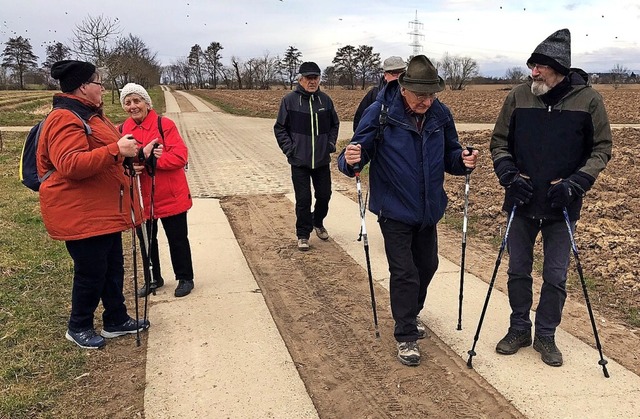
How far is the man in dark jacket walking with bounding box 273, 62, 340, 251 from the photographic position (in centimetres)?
636

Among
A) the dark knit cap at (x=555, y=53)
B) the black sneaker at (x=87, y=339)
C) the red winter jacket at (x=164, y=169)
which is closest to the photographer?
the dark knit cap at (x=555, y=53)

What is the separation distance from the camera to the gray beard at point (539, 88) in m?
3.55

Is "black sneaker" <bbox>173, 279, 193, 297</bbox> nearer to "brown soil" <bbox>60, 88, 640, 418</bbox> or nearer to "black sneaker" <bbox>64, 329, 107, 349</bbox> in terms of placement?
"brown soil" <bbox>60, 88, 640, 418</bbox>

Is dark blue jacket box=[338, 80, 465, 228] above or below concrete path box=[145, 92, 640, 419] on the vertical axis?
above

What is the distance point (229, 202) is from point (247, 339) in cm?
515

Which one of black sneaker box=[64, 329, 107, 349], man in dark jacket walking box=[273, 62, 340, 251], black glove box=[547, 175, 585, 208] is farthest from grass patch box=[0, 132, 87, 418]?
black glove box=[547, 175, 585, 208]

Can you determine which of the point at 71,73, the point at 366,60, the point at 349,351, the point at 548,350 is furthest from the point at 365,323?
the point at 366,60

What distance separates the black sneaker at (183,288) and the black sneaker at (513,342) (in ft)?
9.54

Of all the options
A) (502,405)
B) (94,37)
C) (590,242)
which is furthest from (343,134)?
(94,37)

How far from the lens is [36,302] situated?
4.93 m

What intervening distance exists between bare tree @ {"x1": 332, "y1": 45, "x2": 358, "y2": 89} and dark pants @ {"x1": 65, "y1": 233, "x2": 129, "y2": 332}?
281 feet

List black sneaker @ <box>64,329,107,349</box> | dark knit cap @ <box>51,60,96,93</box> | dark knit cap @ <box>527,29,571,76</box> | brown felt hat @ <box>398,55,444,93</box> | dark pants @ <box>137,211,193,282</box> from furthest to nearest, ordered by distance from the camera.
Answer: dark pants @ <box>137,211,193,282</box>
black sneaker @ <box>64,329,107,349</box>
dark knit cap @ <box>51,60,96,93</box>
brown felt hat @ <box>398,55,444,93</box>
dark knit cap @ <box>527,29,571,76</box>

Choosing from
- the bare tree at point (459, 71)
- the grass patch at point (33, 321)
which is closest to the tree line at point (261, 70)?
the bare tree at point (459, 71)

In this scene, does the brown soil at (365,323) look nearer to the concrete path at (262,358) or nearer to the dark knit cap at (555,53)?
the concrete path at (262,358)
